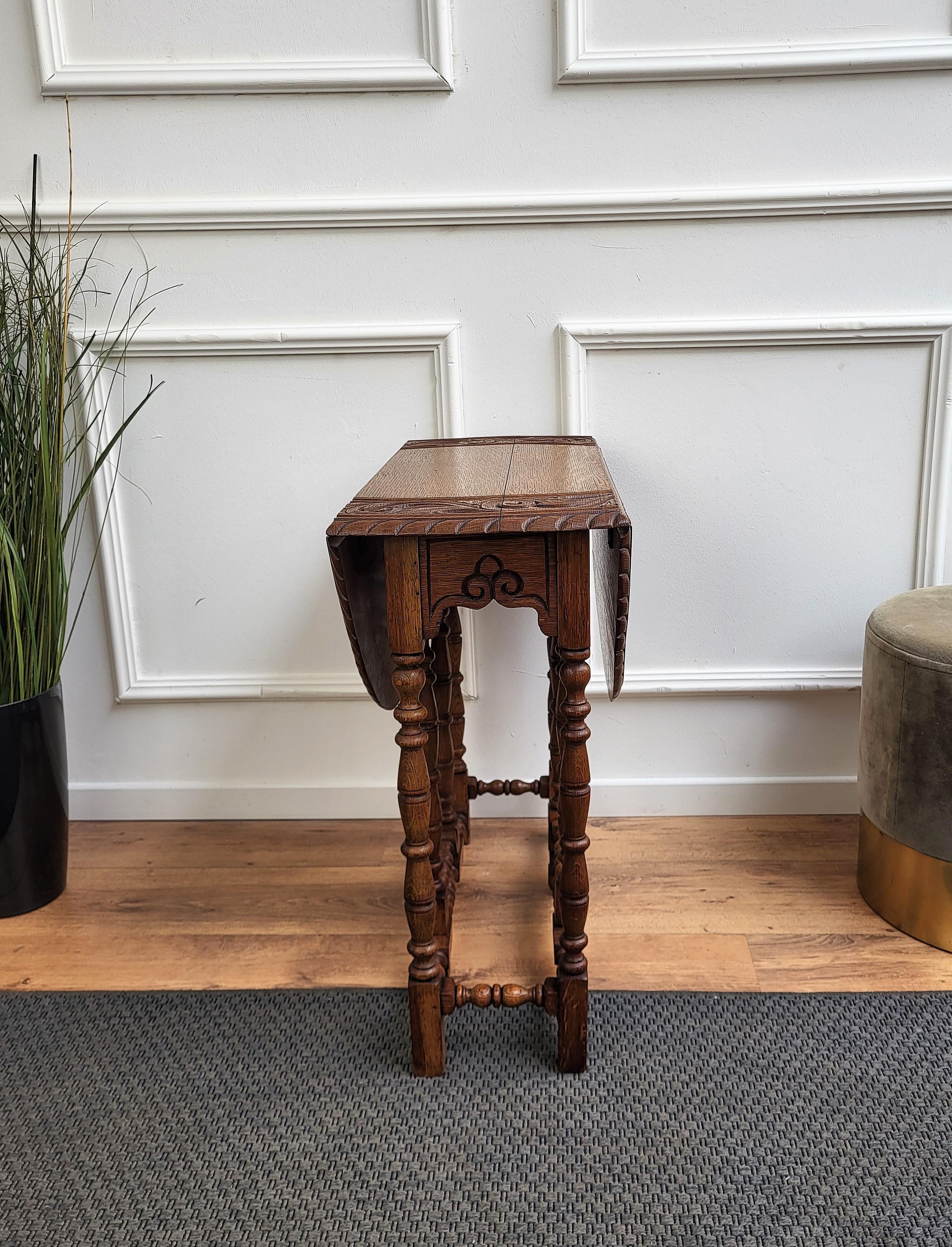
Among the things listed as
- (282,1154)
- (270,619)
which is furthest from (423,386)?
(282,1154)

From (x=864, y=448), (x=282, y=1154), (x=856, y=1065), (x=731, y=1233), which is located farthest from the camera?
(x=864, y=448)

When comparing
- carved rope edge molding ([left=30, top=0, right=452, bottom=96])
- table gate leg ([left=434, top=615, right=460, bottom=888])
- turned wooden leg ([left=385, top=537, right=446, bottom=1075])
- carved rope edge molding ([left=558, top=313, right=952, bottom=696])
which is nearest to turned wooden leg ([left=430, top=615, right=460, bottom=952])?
table gate leg ([left=434, top=615, right=460, bottom=888])

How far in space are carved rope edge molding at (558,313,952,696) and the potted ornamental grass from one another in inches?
35.3

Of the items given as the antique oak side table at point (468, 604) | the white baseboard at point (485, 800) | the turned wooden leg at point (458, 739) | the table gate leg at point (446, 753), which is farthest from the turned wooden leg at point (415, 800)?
the white baseboard at point (485, 800)

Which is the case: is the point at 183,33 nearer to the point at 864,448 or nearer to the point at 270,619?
the point at 270,619

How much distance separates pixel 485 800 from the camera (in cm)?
221

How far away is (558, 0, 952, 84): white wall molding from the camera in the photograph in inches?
70.7

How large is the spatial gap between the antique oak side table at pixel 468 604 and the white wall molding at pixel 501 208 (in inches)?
21.5

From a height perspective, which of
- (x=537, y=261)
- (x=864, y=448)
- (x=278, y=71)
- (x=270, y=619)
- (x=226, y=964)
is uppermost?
(x=278, y=71)

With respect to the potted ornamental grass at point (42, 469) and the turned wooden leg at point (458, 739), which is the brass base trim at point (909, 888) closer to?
the turned wooden leg at point (458, 739)

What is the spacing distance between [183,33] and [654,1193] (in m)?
2.13

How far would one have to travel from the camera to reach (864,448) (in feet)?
6.52

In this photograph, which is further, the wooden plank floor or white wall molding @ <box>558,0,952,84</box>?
white wall molding @ <box>558,0,952,84</box>

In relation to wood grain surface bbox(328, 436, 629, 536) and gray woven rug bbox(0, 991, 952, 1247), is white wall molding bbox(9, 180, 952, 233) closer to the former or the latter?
wood grain surface bbox(328, 436, 629, 536)
